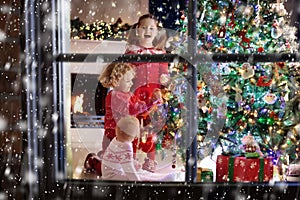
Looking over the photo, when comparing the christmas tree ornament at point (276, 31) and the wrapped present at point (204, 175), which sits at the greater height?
the christmas tree ornament at point (276, 31)

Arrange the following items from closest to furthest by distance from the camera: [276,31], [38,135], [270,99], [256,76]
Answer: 1. [38,135]
2. [256,76]
3. [270,99]
4. [276,31]

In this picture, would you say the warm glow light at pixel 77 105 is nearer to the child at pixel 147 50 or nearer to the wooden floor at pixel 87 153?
the wooden floor at pixel 87 153

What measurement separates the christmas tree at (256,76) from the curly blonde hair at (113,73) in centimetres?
66

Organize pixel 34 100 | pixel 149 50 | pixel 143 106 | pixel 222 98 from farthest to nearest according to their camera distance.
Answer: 1. pixel 222 98
2. pixel 143 106
3. pixel 149 50
4. pixel 34 100

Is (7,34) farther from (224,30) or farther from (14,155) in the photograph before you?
(224,30)

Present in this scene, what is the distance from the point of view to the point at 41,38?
137cm

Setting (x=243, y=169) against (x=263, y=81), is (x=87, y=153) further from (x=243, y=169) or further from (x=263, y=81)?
(x=263, y=81)

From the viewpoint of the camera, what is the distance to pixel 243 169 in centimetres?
165

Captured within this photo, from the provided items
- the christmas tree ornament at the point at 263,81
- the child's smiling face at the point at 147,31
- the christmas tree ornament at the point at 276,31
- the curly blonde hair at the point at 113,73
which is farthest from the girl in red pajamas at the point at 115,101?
the christmas tree ornament at the point at 276,31

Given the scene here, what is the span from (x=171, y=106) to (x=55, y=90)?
0.87 metres

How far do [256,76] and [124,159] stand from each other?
1259mm

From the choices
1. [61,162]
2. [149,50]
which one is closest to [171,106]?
[149,50]

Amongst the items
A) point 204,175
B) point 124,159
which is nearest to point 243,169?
point 204,175

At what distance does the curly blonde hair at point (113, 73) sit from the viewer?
4.93ft
